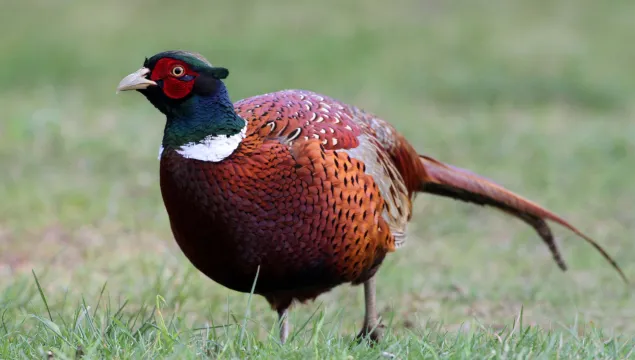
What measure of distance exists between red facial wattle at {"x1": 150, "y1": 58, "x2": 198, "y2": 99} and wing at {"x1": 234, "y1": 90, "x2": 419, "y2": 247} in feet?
1.01

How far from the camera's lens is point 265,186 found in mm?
3408

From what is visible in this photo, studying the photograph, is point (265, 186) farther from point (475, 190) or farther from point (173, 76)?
point (475, 190)

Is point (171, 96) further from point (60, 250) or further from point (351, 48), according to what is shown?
point (351, 48)

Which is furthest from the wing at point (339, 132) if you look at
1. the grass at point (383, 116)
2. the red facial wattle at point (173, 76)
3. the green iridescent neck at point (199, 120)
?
the grass at point (383, 116)

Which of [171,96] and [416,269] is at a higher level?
[171,96]

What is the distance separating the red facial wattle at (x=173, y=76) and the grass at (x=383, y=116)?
0.71 m

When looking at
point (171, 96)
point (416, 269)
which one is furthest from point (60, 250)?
point (171, 96)

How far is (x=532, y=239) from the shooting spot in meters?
6.75

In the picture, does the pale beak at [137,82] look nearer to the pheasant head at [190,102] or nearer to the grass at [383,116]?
the pheasant head at [190,102]

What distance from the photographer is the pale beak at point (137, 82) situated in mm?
3258

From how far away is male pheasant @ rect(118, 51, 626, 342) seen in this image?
3344 millimetres

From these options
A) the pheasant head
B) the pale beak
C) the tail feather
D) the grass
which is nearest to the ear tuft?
the pheasant head

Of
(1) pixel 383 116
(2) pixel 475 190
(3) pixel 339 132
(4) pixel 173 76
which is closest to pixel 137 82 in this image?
(4) pixel 173 76

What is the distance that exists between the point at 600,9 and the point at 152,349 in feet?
44.5
